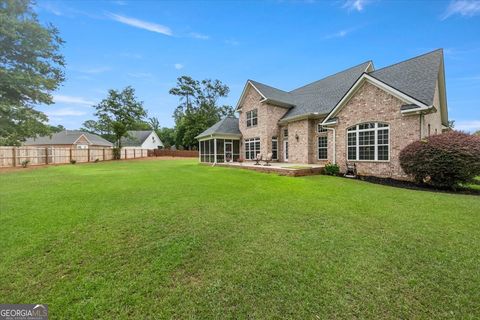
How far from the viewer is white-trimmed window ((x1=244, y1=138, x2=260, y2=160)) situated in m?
18.2

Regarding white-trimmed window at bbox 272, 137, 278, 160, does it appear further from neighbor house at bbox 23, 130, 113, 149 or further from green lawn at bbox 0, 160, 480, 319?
neighbor house at bbox 23, 130, 113, 149

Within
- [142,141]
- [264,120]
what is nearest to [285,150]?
[264,120]

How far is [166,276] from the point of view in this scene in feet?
8.97

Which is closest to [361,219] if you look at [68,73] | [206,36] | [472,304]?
[472,304]

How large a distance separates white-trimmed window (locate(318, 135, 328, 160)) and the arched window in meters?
2.18

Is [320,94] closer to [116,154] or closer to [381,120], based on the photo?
[381,120]

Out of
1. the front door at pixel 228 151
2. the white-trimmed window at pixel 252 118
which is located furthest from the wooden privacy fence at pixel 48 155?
the white-trimmed window at pixel 252 118

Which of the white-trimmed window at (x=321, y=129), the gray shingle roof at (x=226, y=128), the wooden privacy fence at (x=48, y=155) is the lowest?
the wooden privacy fence at (x=48, y=155)

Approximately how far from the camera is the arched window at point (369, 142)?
10312 millimetres

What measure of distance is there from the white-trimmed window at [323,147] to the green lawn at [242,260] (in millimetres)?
8352

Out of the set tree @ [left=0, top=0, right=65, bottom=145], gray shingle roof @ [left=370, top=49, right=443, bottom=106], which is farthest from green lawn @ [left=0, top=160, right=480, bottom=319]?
tree @ [left=0, top=0, right=65, bottom=145]

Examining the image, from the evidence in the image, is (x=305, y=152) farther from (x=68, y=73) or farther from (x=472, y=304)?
(x=68, y=73)

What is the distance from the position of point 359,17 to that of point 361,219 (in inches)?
556

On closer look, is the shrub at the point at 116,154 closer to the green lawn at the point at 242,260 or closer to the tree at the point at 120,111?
the tree at the point at 120,111
